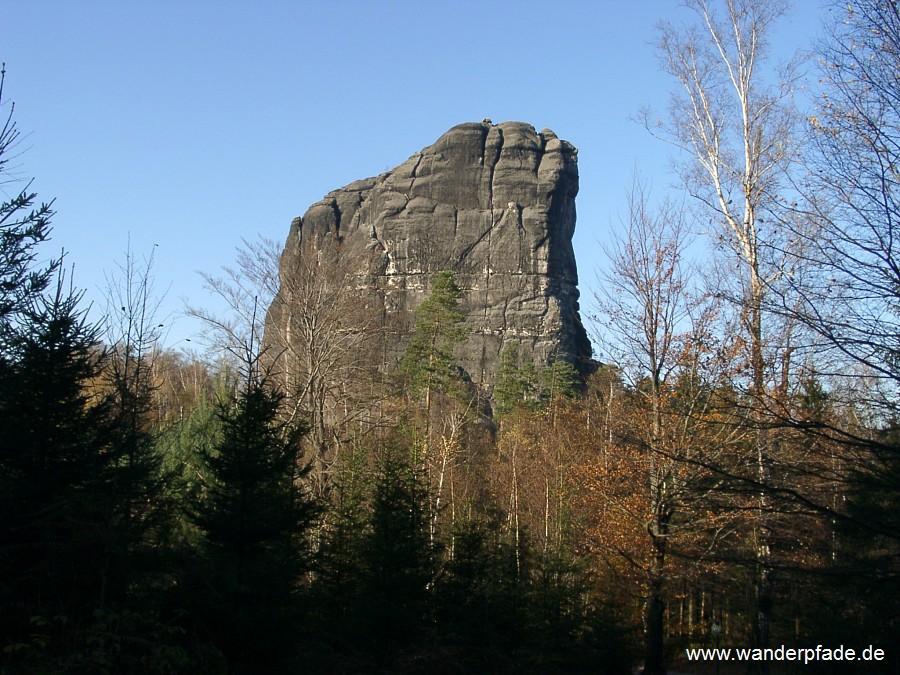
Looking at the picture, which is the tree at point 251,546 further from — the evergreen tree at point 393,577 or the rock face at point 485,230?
the rock face at point 485,230

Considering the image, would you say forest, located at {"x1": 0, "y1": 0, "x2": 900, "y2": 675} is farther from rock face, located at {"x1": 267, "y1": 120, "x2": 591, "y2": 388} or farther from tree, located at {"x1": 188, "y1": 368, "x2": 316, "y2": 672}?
rock face, located at {"x1": 267, "y1": 120, "x2": 591, "y2": 388}

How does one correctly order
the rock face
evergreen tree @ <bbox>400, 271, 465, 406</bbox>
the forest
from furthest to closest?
the rock face → evergreen tree @ <bbox>400, 271, 465, 406</bbox> → the forest

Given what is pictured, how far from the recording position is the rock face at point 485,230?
224ft

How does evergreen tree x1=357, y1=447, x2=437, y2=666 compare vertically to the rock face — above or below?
below

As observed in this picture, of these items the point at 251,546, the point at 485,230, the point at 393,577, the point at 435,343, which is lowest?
the point at 393,577

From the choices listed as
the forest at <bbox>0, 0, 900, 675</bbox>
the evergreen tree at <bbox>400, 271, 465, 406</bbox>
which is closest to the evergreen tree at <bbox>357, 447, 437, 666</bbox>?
the forest at <bbox>0, 0, 900, 675</bbox>

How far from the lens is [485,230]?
2832 inches

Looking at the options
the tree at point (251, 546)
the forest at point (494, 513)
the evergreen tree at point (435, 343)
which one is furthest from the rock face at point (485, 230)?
the tree at point (251, 546)

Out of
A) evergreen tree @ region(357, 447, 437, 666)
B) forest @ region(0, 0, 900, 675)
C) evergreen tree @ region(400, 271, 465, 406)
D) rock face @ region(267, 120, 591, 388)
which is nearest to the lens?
forest @ region(0, 0, 900, 675)

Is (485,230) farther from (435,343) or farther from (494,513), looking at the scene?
(494,513)

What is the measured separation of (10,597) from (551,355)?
193ft

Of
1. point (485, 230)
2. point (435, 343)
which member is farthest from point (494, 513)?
point (485, 230)

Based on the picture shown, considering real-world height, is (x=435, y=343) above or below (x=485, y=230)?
below

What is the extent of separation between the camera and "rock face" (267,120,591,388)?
68250 millimetres
